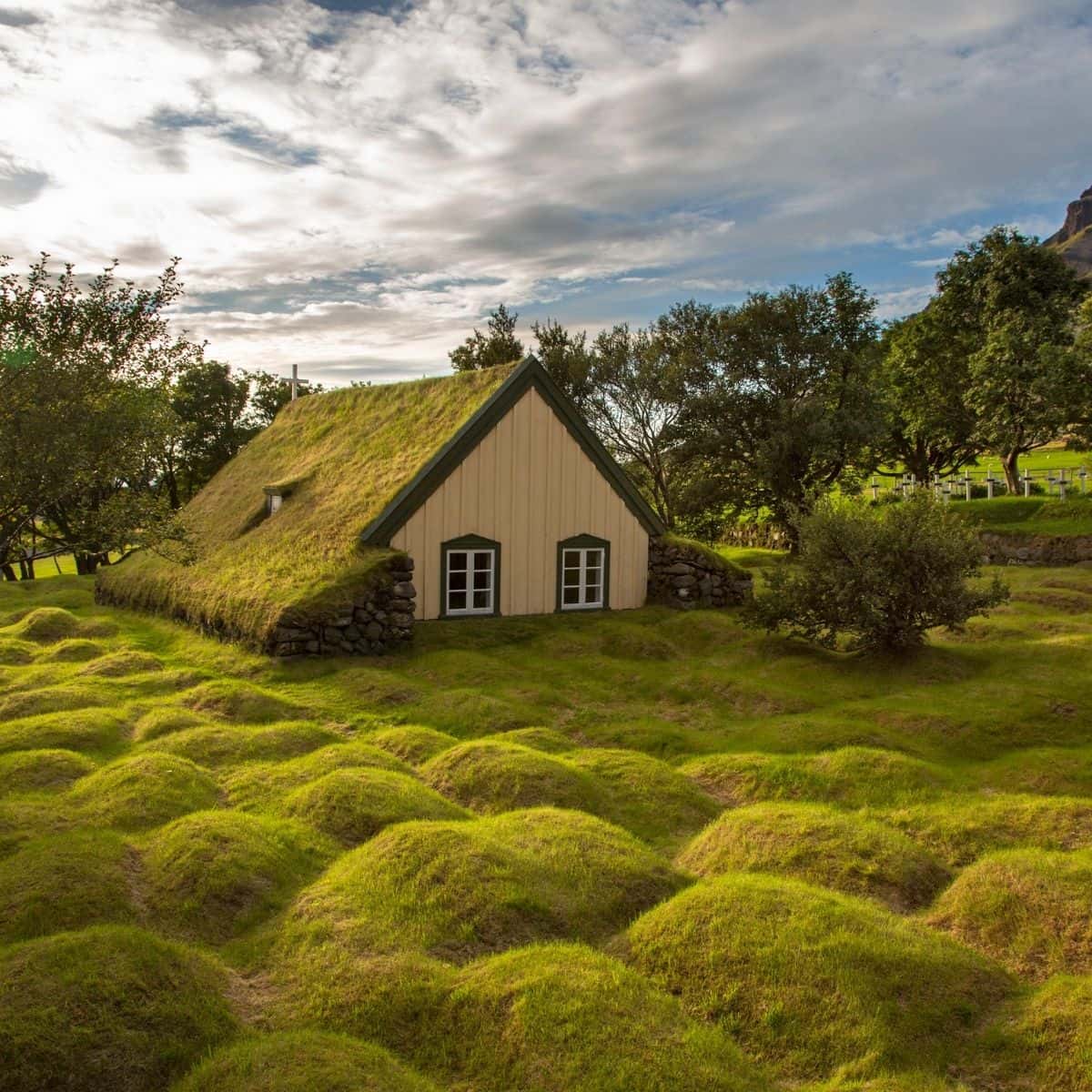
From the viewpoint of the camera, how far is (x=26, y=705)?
16.2 meters

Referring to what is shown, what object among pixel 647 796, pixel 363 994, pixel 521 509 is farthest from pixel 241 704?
pixel 363 994

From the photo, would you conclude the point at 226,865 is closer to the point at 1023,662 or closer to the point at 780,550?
the point at 1023,662

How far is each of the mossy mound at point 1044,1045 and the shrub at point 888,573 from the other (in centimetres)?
1112

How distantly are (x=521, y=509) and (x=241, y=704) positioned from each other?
928cm

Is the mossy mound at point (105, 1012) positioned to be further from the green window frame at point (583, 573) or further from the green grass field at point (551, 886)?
the green window frame at point (583, 573)

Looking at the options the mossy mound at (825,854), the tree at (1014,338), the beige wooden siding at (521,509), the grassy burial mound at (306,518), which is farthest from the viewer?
the tree at (1014,338)

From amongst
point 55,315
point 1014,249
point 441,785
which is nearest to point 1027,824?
point 441,785

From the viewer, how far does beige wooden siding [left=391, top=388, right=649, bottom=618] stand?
72.0ft

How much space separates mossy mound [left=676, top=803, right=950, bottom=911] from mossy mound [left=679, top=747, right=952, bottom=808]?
1.10 m

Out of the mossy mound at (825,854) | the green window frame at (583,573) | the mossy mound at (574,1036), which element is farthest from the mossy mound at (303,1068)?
the green window frame at (583,573)

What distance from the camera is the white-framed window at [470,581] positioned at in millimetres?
22328

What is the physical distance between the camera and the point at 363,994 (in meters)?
7.19

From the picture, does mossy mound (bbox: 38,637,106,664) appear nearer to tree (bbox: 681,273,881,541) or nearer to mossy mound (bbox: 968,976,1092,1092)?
mossy mound (bbox: 968,976,1092,1092)

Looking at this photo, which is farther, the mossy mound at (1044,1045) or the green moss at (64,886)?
the green moss at (64,886)
